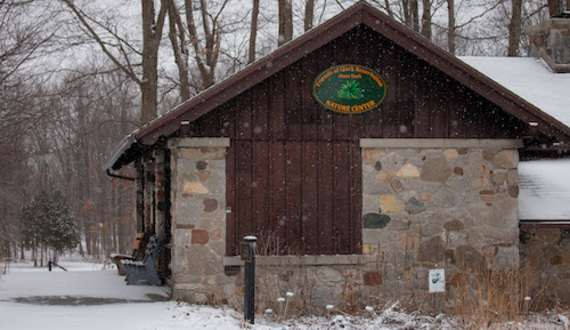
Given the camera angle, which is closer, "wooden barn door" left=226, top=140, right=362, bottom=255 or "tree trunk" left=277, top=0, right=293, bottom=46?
"wooden barn door" left=226, top=140, right=362, bottom=255

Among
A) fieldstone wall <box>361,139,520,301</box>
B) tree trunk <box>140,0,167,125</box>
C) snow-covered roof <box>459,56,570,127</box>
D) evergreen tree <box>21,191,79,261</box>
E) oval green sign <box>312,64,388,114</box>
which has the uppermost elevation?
tree trunk <box>140,0,167,125</box>

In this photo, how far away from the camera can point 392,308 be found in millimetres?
9211

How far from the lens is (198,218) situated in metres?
9.37

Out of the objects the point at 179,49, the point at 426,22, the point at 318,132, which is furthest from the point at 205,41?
the point at 318,132

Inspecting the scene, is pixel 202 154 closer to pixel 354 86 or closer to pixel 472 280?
pixel 354 86

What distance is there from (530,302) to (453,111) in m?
2.98

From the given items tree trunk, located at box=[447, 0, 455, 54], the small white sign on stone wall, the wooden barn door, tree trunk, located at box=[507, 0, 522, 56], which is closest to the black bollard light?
the wooden barn door

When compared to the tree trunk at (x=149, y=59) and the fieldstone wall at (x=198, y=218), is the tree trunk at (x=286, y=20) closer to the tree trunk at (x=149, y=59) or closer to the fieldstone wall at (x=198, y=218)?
the tree trunk at (x=149, y=59)

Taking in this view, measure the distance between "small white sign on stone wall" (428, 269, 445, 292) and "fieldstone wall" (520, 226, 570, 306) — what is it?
1.49 m

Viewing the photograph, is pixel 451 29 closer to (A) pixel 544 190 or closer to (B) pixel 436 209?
(A) pixel 544 190

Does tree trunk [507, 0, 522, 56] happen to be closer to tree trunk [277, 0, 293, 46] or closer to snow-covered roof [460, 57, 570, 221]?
snow-covered roof [460, 57, 570, 221]

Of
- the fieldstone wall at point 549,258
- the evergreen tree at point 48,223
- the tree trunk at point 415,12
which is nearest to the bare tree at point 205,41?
the tree trunk at point 415,12

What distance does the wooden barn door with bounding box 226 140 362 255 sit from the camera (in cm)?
956

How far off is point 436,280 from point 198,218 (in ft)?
11.6
